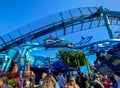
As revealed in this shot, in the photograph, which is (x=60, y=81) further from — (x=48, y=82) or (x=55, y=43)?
(x=55, y=43)

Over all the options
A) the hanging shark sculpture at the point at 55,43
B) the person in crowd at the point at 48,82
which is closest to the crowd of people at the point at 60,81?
the person in crowd at the point at 48,82

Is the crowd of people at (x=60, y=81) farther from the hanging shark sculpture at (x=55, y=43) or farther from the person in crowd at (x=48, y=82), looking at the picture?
the hanging shark sculpture at (x=55, y=43)

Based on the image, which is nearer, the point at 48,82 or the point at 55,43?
the point at 48,82

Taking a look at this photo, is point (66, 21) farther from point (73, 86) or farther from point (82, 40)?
point (73, 86)

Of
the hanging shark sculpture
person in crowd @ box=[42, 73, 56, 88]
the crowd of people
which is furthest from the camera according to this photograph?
the hanging shark sculpture

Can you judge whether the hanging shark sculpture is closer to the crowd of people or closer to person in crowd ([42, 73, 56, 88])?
the crowd of people


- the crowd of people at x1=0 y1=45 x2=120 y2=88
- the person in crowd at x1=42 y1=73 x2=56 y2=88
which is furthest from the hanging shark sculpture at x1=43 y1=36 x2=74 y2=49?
the person in crowd at x1=42 y1=73 x2=56 y2=88

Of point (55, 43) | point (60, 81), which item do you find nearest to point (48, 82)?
point (60, 81)

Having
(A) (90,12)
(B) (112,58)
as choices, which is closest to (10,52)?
(A) (90,12)

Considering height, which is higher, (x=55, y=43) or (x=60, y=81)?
(x=55, y=43)

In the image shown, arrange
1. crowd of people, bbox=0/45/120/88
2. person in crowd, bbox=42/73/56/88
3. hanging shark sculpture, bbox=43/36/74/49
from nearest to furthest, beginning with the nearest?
crowd of people, bbox=0/45/120/88, person in crowd, bbox=42/73/56/88, hanging shark sculpture, bbox=43/36/74/49

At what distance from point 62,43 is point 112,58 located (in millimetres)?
16809

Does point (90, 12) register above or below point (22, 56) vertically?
above

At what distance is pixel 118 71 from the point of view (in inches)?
306
